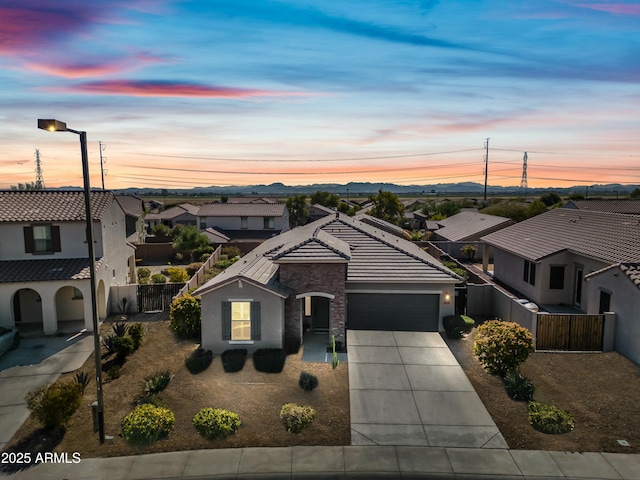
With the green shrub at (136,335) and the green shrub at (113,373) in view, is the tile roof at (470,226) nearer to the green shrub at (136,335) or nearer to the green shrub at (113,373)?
the green shrub at (136,335)

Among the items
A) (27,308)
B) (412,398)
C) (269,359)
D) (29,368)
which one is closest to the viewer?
(412,398)

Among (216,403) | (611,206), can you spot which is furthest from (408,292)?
(611,206)

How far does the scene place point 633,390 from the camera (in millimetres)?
15258

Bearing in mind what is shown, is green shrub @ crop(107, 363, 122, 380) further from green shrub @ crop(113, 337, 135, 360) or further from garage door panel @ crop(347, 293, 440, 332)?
garage door panel @ crop(347, 293, 440, 332)

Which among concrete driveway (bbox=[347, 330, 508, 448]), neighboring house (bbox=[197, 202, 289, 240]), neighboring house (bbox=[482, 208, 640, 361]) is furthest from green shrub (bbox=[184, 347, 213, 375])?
neighboring house (bbox=[197, 202, 289, 240])

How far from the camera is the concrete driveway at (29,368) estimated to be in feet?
46.6

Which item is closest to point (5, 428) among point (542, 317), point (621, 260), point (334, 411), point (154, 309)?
point (334, 411)

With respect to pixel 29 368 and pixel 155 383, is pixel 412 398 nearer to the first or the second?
pixel 155 383

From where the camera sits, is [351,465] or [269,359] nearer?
[351,465]

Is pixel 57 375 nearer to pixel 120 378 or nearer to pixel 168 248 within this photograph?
pixel 120 378

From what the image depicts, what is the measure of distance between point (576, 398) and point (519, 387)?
1.81 metres

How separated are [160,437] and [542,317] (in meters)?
15.2

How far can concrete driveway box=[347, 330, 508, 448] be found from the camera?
1264 cm

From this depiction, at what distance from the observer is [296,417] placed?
13070mm
